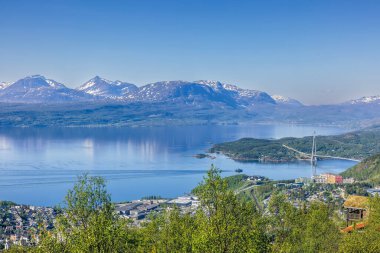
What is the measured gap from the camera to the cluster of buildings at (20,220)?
19.9 metres

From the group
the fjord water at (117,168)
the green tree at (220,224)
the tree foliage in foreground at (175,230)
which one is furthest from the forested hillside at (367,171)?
the green tree at (220,224)

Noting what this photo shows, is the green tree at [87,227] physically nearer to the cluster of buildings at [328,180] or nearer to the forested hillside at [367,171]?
the cluster of buildings at [328,180]

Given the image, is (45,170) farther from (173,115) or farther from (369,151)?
(173,115)

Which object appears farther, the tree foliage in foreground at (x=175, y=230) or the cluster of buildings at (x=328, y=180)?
the cluster of buildings at (x=328, y=180)

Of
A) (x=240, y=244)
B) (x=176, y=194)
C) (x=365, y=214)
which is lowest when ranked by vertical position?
(x=176, y=194)

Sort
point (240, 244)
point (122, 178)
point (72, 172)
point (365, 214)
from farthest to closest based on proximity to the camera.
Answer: point (72, 172) < point (122, 178) < point (365, 214) < point (240, 244)

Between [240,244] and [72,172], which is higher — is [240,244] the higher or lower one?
the higher one

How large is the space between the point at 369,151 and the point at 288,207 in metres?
63.8

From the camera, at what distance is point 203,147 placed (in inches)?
3007

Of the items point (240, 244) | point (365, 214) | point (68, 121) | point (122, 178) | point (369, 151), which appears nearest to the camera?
point (240, 244)

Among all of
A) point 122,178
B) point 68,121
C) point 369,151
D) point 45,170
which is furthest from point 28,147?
point 68,121

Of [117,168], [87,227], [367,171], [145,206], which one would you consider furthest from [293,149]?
[87,227]

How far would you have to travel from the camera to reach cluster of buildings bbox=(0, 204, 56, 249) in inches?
783

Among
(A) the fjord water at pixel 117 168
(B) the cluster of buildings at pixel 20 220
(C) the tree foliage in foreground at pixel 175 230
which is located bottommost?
(A) the fjord water at pixel 117 168
